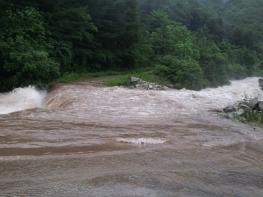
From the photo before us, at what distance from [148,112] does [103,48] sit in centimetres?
1934

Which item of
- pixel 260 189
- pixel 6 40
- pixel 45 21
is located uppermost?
pixel 45 21

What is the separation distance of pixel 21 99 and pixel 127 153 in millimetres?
10761

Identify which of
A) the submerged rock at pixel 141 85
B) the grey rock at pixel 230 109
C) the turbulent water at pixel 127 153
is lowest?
the turbulent water at pixel 127 153

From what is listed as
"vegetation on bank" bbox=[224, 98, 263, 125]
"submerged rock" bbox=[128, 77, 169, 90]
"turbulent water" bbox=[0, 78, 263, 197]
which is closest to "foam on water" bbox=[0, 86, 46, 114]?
"turbulent water" bbox=[0, 78, 263, 197]

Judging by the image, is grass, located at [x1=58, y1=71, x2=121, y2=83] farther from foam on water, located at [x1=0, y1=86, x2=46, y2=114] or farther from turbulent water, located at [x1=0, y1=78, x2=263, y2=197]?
turbulent water, located at [x1=0, y1=78, x2=263, y2=197]

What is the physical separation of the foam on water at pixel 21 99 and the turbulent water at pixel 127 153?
257 centimetres

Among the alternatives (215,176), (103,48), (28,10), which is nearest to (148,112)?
(215,176)

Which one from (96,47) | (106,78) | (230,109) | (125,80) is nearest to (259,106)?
(230,109)

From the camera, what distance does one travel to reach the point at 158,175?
6414mm

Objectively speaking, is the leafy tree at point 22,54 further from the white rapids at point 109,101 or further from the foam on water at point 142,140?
→ the foam on water at point 142,140

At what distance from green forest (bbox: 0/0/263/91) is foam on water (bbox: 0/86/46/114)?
897 mm

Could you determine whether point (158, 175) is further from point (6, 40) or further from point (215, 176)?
point (6, 40)

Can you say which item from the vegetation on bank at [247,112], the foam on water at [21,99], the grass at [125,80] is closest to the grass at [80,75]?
the grass at [125,80]

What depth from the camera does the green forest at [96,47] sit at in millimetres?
20156
